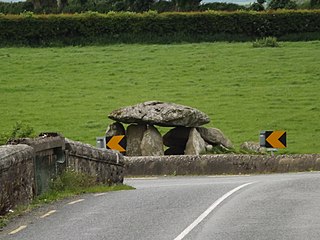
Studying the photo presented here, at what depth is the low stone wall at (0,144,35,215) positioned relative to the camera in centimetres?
1550

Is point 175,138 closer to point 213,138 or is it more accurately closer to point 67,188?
point 213,138

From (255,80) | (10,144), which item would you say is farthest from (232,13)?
(10,144)

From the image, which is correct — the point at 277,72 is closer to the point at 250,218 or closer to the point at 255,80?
the point at 255,80

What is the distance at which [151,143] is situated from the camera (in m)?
33.0

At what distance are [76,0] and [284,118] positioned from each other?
4927cm

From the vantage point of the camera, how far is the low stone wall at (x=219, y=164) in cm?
3042

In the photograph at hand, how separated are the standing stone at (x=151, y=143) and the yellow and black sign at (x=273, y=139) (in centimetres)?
342

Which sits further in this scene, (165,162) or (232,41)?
(232,41)

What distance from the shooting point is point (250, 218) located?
1509cm

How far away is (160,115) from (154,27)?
29.6 metres

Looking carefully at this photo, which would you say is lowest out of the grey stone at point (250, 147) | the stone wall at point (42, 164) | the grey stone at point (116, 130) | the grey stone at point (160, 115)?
the grey stone at point (250, 147)

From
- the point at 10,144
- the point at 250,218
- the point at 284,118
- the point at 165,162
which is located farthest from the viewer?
the point at 284,118

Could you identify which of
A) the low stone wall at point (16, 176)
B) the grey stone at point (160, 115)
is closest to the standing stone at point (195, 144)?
the grey stone at point (160, 115)

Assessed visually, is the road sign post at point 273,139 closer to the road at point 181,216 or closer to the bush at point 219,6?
the road at point 181,216
